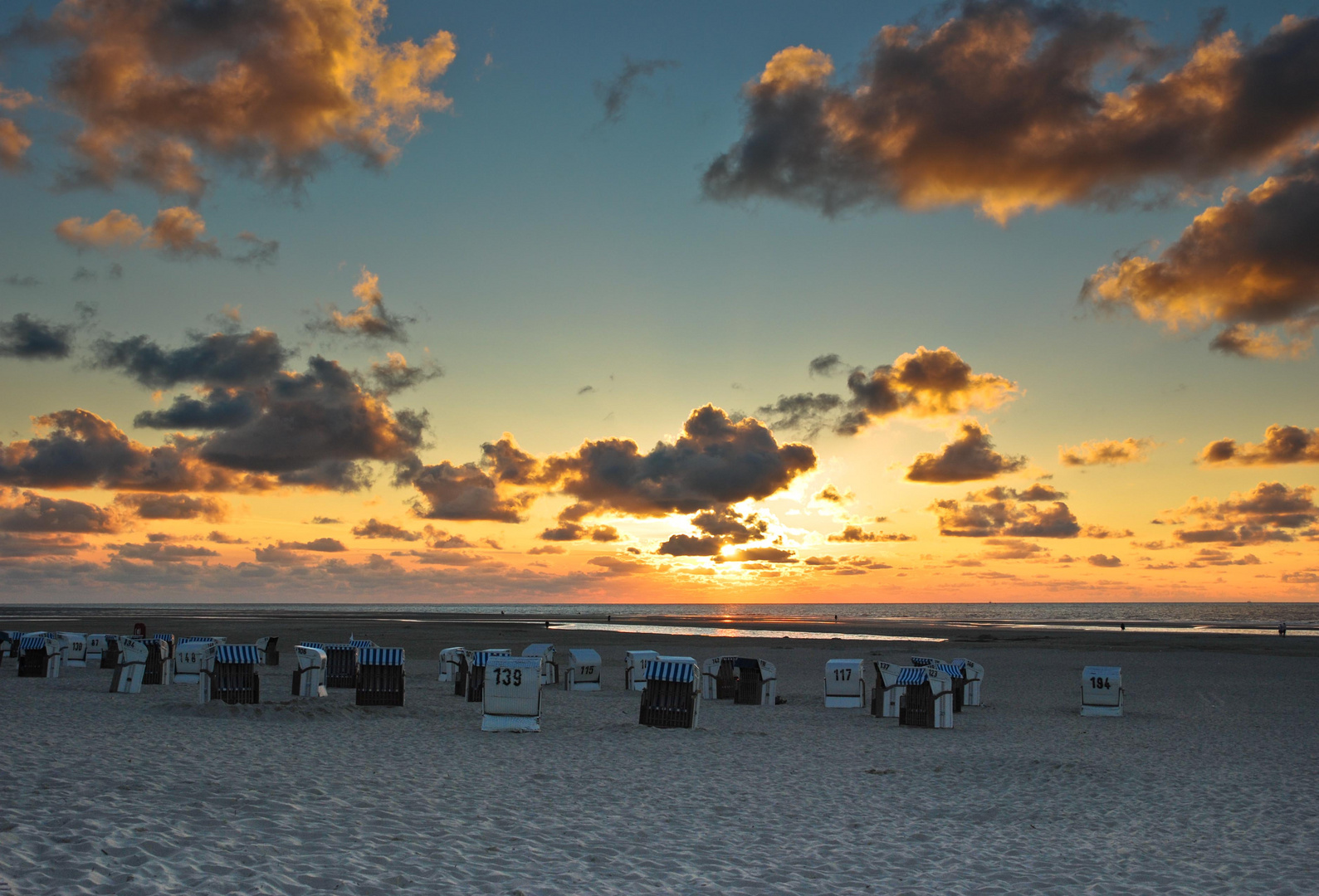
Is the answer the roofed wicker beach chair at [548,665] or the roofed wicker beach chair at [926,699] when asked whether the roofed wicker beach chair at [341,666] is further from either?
the roofed wicker beach chair at [926,699]

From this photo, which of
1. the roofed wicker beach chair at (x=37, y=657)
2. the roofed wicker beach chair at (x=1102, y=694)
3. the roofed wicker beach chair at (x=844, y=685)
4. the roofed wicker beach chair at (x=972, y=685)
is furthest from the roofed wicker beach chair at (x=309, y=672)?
the roofed wicker beach chair at (x=1102, y=694)

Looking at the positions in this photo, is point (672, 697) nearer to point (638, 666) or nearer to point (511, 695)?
point (511, 695)

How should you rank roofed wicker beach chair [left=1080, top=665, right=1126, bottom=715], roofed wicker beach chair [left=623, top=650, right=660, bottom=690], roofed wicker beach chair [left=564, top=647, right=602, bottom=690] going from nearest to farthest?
roofed wicker beach chair [left=1080, top=665, right=1126, bottom=715], roofed wicker beach chair [left=623, top=650, right=660, bottom=690], roofed wicker beach chair [left=564, top=647, right=602, bottom=690]

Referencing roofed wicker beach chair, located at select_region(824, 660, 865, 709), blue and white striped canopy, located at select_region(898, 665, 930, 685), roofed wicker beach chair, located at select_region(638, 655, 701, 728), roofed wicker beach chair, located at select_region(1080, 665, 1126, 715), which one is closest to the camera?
roofed wicker beach chair, located at select_region(638, 655, 701, 728)

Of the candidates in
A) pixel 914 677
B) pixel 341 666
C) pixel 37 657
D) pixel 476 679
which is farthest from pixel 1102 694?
pixel 37 657

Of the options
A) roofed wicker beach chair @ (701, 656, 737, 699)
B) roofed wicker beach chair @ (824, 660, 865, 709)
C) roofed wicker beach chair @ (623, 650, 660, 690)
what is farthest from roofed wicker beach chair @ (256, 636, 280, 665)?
roofed wicker beach chair @ (824, 660, 865, 709)

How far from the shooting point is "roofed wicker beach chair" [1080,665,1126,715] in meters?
23.9

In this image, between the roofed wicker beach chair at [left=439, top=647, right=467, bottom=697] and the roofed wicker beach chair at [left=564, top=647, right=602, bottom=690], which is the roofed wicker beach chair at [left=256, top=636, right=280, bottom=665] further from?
the roofed wicker beach chair at [left=564, top=647, right=602, bottom=690]

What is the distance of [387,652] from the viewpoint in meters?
22.8

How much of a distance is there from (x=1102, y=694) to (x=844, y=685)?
6610 mm

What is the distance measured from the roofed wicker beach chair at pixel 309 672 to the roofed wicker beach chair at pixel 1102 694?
19.9 meters

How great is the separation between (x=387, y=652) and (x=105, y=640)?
1879cm

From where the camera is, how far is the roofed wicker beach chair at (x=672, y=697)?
20.5 meters

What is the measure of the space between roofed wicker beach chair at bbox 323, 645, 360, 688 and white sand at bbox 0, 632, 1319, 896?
6.52 metres
